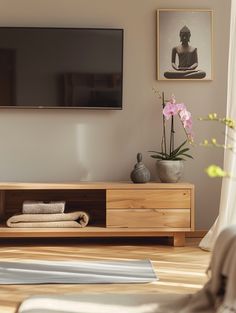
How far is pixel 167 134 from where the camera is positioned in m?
3.82

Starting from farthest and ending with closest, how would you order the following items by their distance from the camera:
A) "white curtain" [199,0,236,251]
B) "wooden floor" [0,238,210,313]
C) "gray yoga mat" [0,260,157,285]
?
"white curtain" [199,0,236,251]
"gray yoga mat" [0,260,157,285]
"wooden floor" [0,238,210,313]

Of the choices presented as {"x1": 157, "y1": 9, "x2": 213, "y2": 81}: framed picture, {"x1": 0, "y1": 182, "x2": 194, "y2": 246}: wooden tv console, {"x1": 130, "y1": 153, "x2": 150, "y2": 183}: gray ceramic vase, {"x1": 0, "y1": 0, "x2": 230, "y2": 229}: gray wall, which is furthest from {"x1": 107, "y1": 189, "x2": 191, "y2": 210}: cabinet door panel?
{"x1": 157, "y1": 9, "x2": 213, "y2": 81}: framed picture

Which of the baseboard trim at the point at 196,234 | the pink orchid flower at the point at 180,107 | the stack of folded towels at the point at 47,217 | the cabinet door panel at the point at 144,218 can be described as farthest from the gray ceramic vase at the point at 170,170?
the stack of folded towels at the point at 47,217

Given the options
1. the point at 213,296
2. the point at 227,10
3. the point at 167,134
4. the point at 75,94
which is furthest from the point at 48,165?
the point at 213,296

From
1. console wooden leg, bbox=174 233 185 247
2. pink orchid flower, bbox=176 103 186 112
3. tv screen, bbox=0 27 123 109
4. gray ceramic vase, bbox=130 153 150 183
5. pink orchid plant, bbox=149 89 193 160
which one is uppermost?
tv screen, bbox=0 27 123 109

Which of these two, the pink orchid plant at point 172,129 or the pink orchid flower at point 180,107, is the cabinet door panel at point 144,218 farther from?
the pink orchid flower at point 180,107

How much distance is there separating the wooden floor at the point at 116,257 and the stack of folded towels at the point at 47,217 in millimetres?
154

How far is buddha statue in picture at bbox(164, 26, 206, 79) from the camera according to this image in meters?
3.79

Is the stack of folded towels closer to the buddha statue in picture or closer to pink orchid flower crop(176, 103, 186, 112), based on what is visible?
pink orchid flower crop(176, 103, 186, 112)

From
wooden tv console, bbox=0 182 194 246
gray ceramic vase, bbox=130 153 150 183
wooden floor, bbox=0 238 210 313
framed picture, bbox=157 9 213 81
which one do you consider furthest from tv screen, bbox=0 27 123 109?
wooden floor, bbox=0 238 210 313

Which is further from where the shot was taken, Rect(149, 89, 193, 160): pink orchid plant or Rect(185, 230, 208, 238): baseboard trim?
Rect(185, 230, 208, 238): baseboard trim

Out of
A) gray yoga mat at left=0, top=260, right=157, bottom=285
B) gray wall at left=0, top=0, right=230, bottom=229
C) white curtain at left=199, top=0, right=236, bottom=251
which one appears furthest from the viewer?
gray wall at left=0, top=0, right=230, bottom=229

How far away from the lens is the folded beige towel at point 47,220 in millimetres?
3436

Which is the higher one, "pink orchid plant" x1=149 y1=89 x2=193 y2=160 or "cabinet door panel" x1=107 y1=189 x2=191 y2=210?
"pink orchid plant" x1=149 y1=89 x2=193 y2=160
